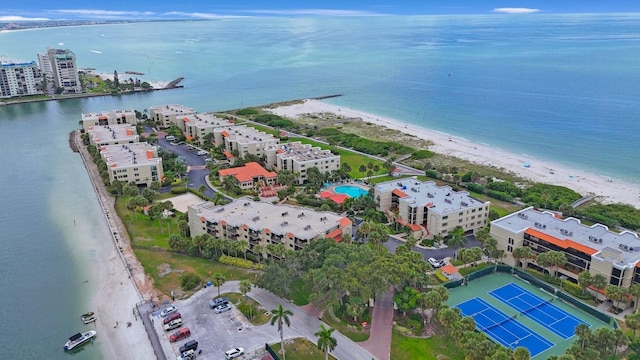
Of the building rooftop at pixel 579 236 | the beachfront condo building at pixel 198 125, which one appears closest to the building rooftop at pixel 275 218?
the building rooftop at pixel 579 236

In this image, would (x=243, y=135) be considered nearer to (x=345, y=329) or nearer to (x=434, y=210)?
(x=434, y=210)

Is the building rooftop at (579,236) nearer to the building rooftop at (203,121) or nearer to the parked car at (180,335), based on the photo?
the parked car at (180,335)

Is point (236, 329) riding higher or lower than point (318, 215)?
lower

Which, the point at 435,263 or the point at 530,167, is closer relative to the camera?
the point at 435,263

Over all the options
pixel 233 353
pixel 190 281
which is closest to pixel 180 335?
pixel 233 353

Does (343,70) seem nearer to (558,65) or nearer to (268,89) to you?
(268,89)

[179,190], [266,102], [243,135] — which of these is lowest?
[179,190]

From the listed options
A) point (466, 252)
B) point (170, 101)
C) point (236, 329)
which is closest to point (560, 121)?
point (466, 252)
